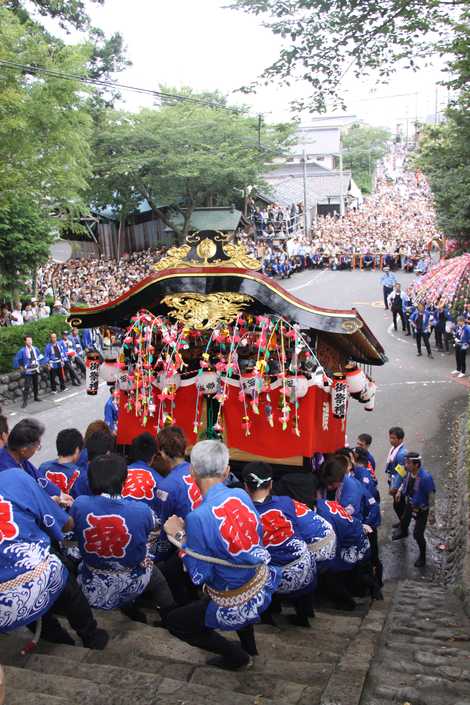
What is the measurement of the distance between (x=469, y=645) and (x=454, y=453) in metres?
7.82

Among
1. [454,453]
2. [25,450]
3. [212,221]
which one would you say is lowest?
[454,453]

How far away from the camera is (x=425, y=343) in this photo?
2133 cm

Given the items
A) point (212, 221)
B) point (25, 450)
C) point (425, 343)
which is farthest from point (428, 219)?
point (25, 450)

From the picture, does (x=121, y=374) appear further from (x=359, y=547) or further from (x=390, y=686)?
(x=390, y=686)

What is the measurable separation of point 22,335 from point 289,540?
14930 mm

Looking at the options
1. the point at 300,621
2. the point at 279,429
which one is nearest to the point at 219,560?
the point at 300,621

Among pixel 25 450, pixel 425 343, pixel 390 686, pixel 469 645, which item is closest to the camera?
pixel 390 686

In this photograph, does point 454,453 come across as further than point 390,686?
Yes

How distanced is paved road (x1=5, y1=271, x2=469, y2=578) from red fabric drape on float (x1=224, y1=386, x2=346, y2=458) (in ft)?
6.56

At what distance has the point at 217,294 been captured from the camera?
24.7 feet

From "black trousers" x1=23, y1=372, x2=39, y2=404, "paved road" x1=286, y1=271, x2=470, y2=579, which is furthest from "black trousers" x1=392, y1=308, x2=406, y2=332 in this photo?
"black trousers" x1=23, y1=372, x2=39, y2=404

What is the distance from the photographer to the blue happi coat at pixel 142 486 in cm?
557

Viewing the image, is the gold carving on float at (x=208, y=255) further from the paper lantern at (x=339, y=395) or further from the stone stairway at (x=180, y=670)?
the stone stairway at (x=180, y=670)

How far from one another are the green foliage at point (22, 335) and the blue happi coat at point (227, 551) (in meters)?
14.6
